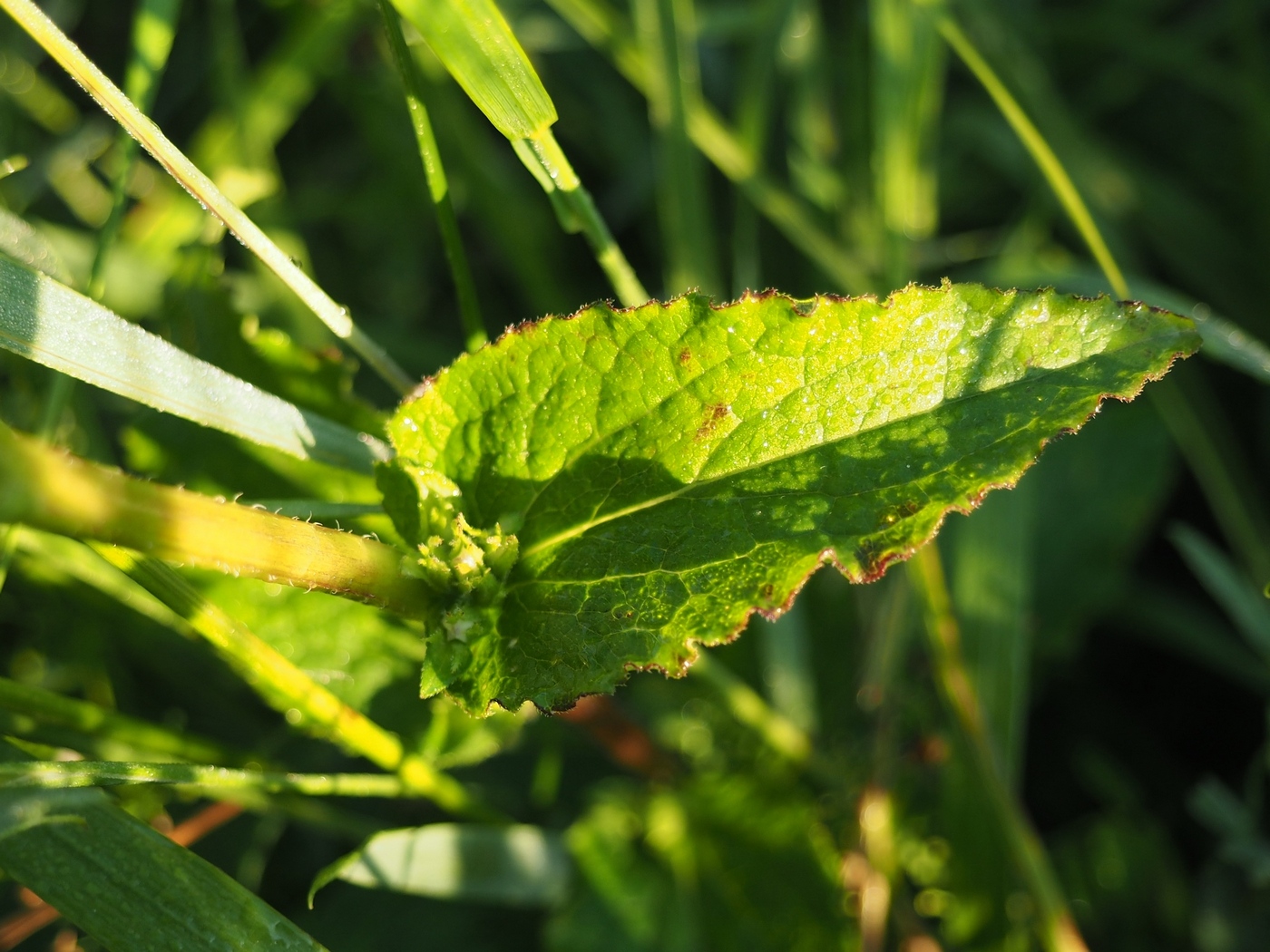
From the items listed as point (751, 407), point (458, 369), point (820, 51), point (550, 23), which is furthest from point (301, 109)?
point (751, 407)

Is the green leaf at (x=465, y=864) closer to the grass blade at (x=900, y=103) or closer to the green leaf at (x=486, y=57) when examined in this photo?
the green leaf at (x=486, y=57)

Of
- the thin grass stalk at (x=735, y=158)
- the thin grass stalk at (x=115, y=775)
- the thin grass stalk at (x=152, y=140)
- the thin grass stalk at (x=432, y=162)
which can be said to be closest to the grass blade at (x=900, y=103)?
the thin grass stalk at (x=735, y=158)

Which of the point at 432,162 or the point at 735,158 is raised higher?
the point at 735,158

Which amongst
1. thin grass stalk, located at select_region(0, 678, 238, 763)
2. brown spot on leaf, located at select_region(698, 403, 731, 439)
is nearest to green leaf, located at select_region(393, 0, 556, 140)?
brown spot on leaf, located at select_region(698, 403, 731, 439)

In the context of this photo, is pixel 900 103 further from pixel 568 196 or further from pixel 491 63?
pixel 491 63

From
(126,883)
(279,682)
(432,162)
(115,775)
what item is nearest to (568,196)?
(432,162)

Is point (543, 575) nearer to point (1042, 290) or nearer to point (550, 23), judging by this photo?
point (1042, 290)

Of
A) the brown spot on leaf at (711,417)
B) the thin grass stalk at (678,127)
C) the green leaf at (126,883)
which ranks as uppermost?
the thin grass stalk at (678,127)
